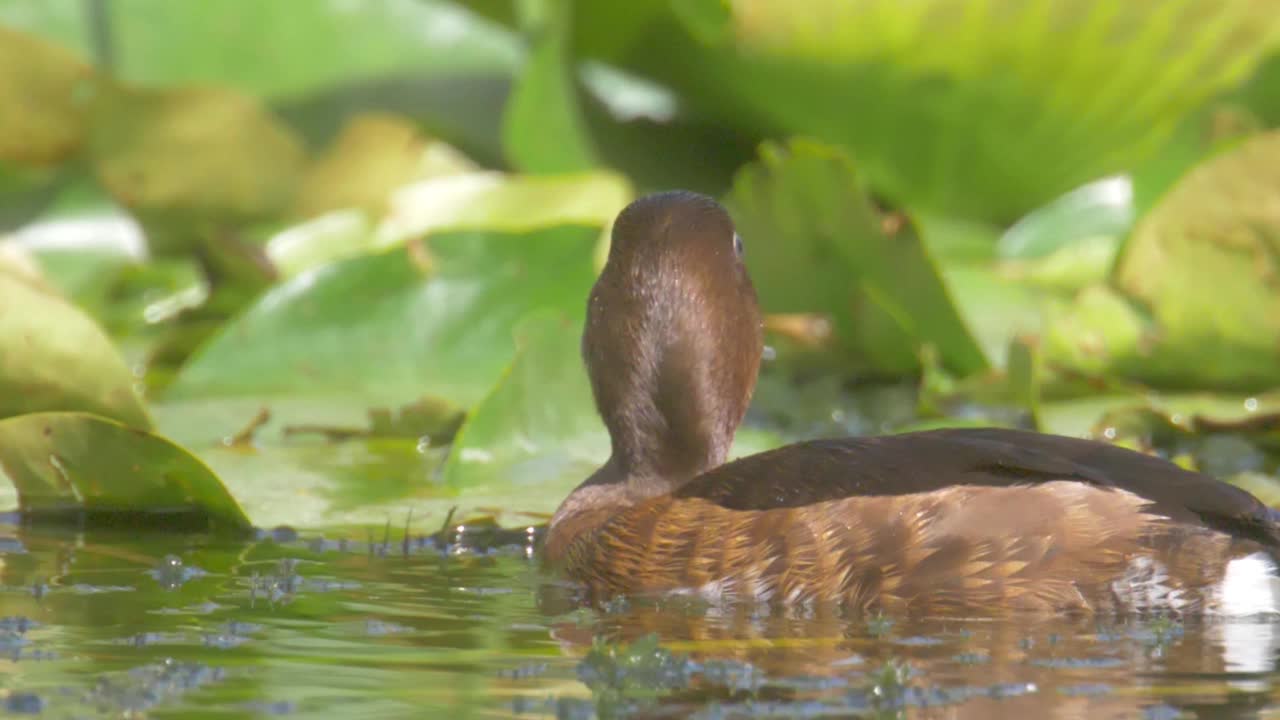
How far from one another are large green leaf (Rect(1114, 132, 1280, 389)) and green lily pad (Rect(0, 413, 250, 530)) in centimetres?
231

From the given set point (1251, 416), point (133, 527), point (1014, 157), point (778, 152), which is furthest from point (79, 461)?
point (1014, 157)

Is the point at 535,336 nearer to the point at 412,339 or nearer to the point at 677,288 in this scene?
the point at 677,288

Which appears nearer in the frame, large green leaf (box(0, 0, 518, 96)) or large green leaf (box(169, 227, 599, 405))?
large green leaf (box(169, 227, 599, 405))

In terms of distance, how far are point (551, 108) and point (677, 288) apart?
2.89 meters

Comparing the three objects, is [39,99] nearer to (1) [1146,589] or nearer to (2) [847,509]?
(2) [847,509]

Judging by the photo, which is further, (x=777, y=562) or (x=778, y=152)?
(x=778, y=152)

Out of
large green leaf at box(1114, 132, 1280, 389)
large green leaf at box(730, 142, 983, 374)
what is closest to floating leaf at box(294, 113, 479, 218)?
large green leaf at box(730, 142, 983, 374)

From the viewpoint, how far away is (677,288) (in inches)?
152

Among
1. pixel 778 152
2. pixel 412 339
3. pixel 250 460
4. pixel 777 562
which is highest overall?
pixel 778 152

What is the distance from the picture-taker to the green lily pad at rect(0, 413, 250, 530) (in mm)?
3805

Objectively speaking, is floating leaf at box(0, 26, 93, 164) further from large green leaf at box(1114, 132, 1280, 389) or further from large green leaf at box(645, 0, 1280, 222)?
large green leaf at box(1114, 132, 1280, 389)

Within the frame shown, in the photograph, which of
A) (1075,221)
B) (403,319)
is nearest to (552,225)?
(403,319)

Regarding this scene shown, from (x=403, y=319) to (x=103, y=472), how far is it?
1497 mm

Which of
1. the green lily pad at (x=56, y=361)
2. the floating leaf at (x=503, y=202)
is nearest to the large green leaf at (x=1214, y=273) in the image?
the floating leaf at (x=503, y=202)
